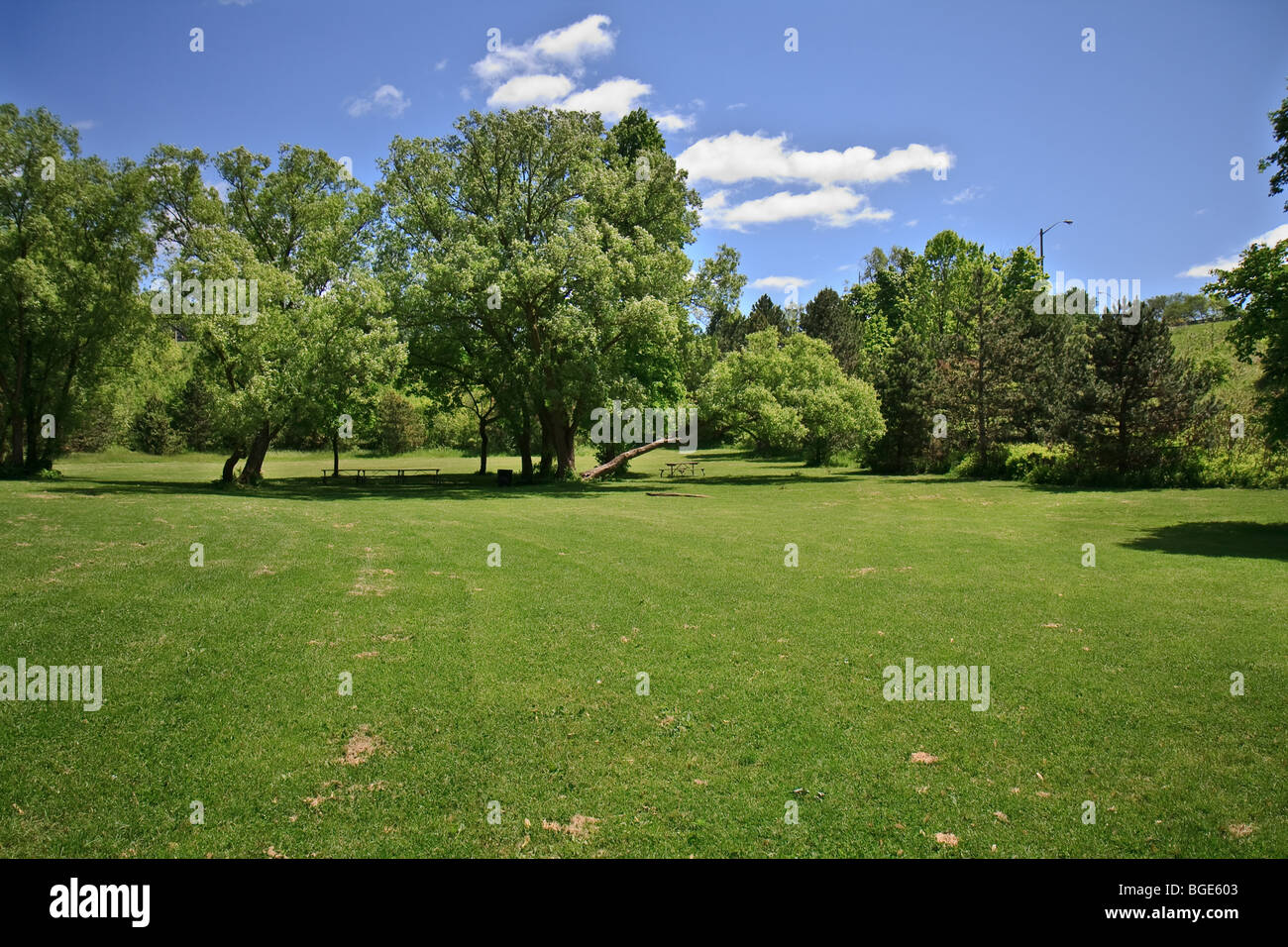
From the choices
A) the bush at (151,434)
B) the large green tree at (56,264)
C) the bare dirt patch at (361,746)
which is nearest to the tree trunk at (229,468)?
the large green tree at (56,264)

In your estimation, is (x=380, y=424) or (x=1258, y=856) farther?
(x=380, y=424)

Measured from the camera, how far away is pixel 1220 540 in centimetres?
1666

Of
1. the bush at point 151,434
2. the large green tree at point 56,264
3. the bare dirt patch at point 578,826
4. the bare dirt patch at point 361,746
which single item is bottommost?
the bare dirt patch at point 578,826

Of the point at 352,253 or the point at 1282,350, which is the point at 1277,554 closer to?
the point at 1282,350

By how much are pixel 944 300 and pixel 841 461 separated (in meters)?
24.4

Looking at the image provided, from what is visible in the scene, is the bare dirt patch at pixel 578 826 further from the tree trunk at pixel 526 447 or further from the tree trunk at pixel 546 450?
the tree trunk at pixel 546 450

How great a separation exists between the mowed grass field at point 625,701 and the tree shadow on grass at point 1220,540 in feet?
1.08

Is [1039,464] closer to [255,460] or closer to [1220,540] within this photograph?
[1220,540]

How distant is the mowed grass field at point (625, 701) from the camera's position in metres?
5.52

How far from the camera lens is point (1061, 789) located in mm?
6078

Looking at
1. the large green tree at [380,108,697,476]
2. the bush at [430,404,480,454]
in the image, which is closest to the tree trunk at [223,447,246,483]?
the large green tree at [380,108,697,476]

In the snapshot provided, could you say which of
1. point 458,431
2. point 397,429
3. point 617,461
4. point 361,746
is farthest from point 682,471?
point 361,746

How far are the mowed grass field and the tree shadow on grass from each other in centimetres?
33

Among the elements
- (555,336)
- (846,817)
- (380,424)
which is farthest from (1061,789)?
(380,424)
